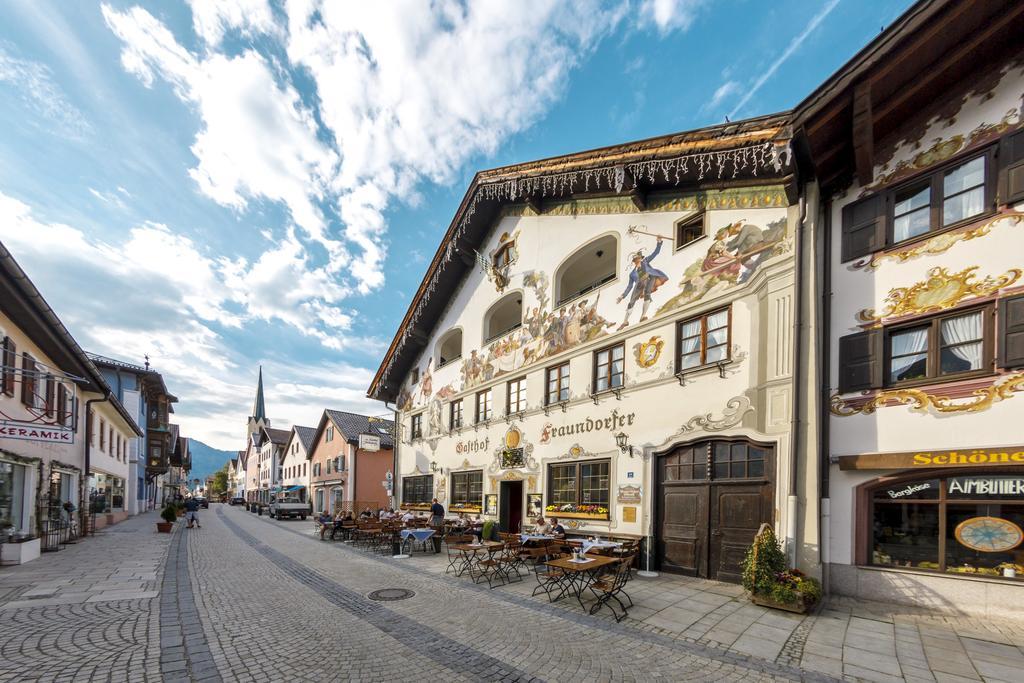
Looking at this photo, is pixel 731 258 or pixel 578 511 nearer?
pixel 731 258

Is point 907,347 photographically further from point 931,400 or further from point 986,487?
point 986,487

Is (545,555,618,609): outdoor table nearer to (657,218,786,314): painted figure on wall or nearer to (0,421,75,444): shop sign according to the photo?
(657,218,786,314): painted figure on wall

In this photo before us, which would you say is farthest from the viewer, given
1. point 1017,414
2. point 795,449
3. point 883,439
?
point 795,449

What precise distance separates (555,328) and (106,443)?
22.9 metres

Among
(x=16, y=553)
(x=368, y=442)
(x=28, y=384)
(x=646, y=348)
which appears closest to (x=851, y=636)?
(x=646, y=348)

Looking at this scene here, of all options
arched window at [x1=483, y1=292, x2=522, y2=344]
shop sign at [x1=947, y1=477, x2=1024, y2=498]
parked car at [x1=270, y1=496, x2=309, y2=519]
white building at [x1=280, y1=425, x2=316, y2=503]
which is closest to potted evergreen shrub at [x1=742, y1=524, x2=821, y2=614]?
shop sign at [x1=947, y1=477, x2=1024, y2=498]

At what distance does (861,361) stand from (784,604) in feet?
13.8

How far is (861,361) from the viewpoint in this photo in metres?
7.97

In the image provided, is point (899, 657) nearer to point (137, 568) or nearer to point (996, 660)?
point (996, 660)

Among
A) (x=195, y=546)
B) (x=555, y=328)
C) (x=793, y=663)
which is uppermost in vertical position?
(x=555, y=328)

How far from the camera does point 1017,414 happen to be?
641 centimetres

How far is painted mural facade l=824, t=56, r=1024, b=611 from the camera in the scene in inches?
263

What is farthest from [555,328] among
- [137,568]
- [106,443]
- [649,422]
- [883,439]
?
[106,443]

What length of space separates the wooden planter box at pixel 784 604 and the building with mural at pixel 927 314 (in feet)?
4.39
